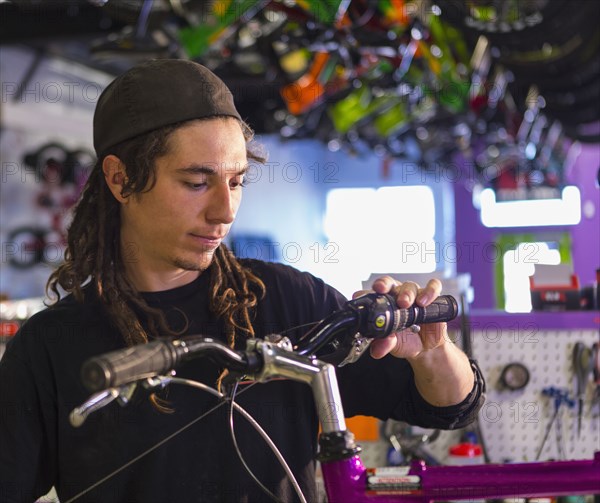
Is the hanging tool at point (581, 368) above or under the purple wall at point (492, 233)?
under

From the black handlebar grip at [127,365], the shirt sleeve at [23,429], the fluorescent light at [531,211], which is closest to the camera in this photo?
the black handlebar grip at [127,365]

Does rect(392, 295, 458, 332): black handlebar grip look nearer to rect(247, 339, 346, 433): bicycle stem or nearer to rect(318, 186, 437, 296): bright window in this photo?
rect(247, 339, 346, 433): bicycle stem

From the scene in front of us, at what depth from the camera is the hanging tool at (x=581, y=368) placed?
214cm

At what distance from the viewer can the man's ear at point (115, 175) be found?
1.47 m

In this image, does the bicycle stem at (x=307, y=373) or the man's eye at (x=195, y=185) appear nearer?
the bicycle stem at (x=307, y=373)

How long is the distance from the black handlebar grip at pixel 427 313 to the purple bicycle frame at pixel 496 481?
0.19m

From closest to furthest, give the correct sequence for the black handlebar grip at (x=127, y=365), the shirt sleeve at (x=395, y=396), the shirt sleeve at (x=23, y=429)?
1. the black handlebar grip at (x=127, y=365)
2. the shirt sleeve at (x=23, y=429)
3. the shirt sleeve at (x=395, y=396)

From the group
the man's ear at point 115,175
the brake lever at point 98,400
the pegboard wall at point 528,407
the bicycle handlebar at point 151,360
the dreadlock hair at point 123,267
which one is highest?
the man's ear at point 115,175

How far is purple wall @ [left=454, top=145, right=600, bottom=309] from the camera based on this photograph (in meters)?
7.54

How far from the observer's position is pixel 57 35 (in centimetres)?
470

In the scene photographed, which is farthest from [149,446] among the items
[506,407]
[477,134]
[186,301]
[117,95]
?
[477,134]

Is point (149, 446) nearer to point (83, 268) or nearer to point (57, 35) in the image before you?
point (83, 268)

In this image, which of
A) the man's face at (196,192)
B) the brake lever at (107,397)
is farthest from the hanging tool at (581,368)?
the brake lever at (107,397)

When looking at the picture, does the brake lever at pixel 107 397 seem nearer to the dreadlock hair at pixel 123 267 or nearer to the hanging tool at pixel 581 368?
the dreadlock hair at pixel 123 267
